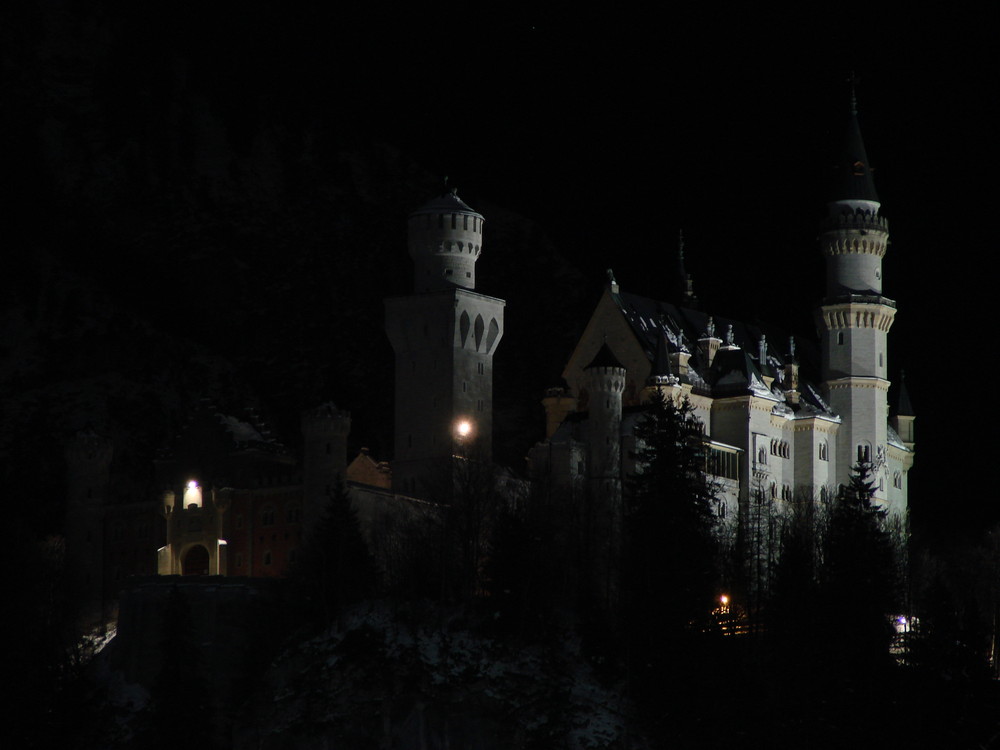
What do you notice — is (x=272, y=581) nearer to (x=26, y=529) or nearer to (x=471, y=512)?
(x=471, y=512)

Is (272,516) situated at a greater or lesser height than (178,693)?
greater

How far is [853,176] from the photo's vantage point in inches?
4523

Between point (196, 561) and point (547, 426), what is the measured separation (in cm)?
2093

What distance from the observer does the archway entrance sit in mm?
95688

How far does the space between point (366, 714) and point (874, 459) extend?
35880 millimetres

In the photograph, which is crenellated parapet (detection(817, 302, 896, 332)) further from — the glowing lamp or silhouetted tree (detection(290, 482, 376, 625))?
the glowing lamp

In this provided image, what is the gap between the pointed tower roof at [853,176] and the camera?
11431 cm

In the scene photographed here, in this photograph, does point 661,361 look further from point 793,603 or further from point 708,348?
point 793,603

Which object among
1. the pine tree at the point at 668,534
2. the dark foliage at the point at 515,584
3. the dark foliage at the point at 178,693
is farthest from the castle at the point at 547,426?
the dark foliage at the point at 515,584

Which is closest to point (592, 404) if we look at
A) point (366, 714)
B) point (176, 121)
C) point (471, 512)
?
point (471, 512)

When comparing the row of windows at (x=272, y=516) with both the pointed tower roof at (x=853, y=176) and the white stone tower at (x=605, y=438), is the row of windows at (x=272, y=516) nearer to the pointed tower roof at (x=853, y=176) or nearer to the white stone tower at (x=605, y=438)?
the white stone tower at (x=605, y=438)

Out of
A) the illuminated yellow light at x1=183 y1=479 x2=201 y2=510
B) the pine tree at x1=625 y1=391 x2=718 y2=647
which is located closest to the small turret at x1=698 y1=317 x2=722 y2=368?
the pine tree at x1=625 y1=391 x2=718 y2=647

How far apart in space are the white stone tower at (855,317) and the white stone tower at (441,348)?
791 inches

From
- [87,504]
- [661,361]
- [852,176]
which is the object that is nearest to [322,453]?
[87,504]
